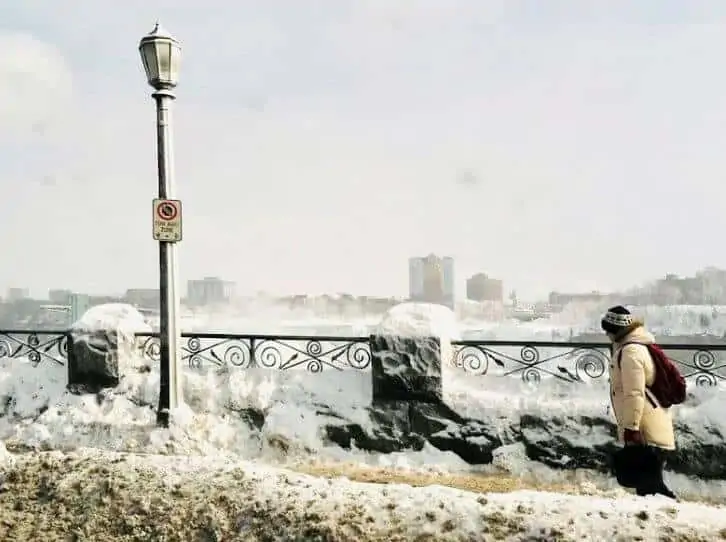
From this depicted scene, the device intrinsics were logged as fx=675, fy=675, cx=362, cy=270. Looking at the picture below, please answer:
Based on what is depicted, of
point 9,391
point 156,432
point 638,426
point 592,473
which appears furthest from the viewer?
point 9,391

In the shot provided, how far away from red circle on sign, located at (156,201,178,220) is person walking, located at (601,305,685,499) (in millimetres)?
5314

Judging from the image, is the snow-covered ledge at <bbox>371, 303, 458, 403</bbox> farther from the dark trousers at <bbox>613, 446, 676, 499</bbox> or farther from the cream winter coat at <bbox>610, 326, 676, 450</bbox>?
the dark trousers at <bbox>613, 446, 676, 499</bbox>

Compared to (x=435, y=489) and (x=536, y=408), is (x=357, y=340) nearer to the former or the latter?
(x=536, y=408)

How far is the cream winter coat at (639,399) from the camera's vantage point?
5.09 m

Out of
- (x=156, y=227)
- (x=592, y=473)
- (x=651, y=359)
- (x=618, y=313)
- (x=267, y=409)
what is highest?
(x=156, y=227)

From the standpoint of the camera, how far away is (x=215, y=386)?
8.67 m

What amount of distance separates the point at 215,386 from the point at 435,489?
5.33 m

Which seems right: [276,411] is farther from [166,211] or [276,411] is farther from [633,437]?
[633,437]

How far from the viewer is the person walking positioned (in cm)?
510

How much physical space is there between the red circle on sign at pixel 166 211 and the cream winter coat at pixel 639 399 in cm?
537

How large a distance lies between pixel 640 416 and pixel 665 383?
366mm

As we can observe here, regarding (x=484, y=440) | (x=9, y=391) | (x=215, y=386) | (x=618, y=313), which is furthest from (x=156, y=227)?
(x=618, y=313)

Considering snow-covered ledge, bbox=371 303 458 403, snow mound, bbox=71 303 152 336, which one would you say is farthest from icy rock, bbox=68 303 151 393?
snow-covered ledge, bbox=371 303 458 403

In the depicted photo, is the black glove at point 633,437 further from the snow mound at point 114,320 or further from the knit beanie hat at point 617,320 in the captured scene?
the snow mound at point 114,320
